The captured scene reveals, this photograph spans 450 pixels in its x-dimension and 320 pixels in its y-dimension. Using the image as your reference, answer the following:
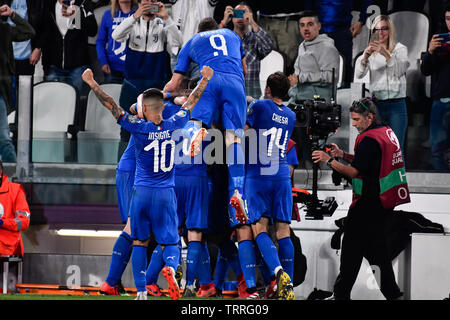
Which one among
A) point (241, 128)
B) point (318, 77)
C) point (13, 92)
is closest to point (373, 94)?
point (318, 77)

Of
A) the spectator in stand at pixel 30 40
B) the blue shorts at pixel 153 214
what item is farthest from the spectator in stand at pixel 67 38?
the blue shorts at pixel 153 214

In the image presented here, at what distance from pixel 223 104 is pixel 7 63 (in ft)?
10.1

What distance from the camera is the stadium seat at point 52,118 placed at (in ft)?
27.5

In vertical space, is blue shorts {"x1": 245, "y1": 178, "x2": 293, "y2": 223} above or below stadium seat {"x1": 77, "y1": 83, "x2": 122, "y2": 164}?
below

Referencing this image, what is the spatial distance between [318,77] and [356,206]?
5.27 ft

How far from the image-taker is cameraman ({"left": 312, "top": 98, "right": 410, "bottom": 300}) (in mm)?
7832

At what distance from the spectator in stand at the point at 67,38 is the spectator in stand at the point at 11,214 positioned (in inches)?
57.4

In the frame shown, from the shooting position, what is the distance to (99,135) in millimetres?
8406

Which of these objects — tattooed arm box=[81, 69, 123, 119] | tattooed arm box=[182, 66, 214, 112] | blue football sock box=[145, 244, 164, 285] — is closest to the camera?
tattooed arm box=[81, 69, 123, 119]

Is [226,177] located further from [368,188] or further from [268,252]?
[368,188]

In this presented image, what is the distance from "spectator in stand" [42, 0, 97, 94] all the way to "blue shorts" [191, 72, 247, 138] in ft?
7.12

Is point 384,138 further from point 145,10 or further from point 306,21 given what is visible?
point 145,10

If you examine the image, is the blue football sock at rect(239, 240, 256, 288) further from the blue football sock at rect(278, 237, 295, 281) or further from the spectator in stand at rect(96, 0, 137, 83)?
the spectator in stand at rect(96, 0, 137, 83)

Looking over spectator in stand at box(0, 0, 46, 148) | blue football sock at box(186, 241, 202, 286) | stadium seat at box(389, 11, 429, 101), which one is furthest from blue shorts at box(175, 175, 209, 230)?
stadium seat at box(389, 11, 429, 101)
